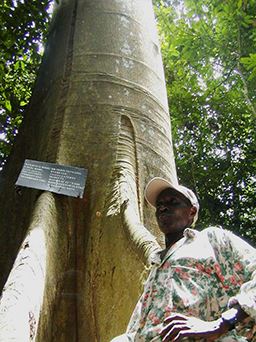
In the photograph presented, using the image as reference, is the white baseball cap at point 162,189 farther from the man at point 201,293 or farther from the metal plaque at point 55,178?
the metal plaque at point 55,178

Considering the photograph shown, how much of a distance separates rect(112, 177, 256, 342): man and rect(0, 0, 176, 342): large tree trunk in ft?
1.68

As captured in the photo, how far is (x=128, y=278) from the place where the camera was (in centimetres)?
241

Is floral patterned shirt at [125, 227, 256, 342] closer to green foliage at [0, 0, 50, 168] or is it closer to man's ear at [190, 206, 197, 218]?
man's ear at [190, 206, 197, 218]

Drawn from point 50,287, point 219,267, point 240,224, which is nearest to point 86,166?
point 50,287

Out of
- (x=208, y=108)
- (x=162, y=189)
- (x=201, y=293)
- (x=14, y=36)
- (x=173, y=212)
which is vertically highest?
(x=208, y=108)

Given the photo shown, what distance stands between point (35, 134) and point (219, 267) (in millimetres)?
2605

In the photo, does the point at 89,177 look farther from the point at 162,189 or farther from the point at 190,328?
the point at 190,328

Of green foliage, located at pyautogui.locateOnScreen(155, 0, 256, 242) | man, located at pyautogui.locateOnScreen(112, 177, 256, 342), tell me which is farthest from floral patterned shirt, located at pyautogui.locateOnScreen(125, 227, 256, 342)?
green foliage, located at pyautogui.locateOnScreen(155, 0, 256, 242)

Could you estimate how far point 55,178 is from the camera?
3123mm

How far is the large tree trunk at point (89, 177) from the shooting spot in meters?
2.39

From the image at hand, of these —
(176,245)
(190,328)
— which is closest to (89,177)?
(176,245)

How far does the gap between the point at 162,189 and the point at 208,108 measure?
6.11 meters

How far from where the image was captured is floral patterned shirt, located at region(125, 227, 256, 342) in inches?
60.1

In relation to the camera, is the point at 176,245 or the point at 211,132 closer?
the point at 176,245
